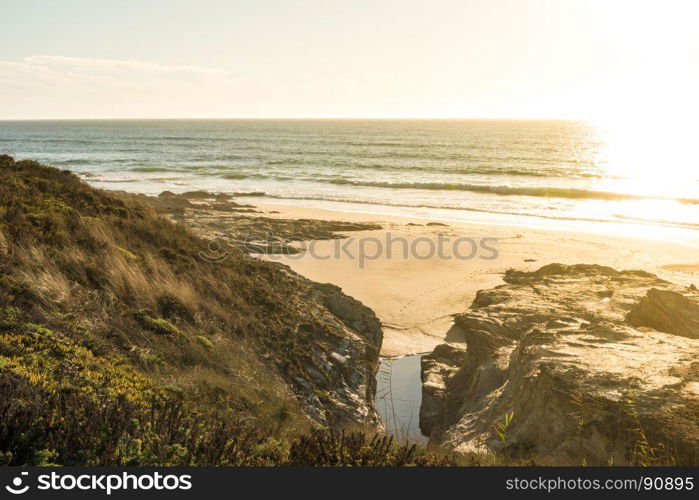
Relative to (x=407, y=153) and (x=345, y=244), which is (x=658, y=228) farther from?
(x=407, y=153)

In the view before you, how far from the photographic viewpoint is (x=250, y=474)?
3.38m

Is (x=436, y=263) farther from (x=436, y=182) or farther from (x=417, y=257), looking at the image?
(x=436, y=182)

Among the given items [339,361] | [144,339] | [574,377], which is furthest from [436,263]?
[144,339]

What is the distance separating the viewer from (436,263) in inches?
787

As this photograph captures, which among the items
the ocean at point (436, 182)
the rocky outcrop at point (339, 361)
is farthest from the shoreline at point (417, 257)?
the ocean at point (436, 182)

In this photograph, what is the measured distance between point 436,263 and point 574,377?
13337 mm

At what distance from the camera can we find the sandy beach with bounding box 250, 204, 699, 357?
14.9m

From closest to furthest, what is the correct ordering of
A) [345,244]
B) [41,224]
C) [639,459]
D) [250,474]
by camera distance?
[250,474] → [639,459] → [41,224] → [345,244]

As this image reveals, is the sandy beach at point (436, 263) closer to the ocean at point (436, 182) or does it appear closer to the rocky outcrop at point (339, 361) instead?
the rocky outcrop at point (339, 361)

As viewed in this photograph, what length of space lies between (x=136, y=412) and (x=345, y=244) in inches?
716

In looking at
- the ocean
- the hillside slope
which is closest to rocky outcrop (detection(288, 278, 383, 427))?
the hillside slope

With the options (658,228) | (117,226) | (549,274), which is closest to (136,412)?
(117,226)

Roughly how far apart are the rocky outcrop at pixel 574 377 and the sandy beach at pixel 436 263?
6.11 feet

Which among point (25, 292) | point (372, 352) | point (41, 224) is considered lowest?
point (372, 352)
